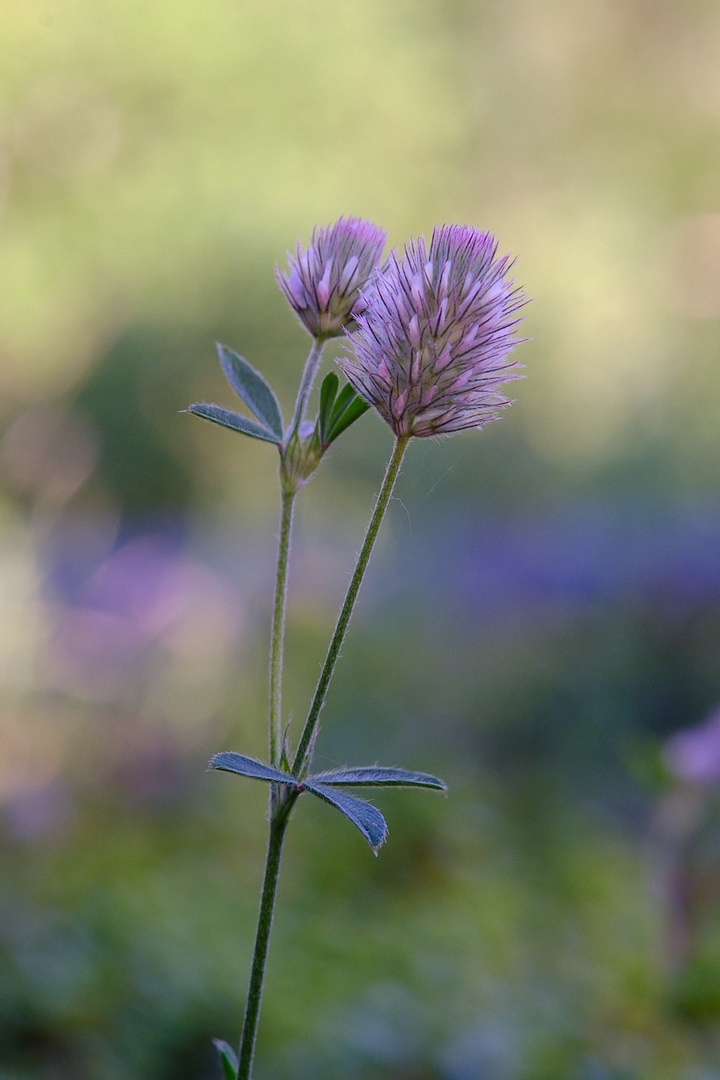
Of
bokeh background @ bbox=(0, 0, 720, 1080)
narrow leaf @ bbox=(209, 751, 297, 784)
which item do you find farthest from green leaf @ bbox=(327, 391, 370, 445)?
bokeh background @ bbox=(0, 0, 720, 1080)

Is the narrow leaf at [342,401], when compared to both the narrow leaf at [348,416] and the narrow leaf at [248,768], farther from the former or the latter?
the narrow leaf at [248,768]

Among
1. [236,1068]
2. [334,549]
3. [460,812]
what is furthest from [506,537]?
[236,1068]

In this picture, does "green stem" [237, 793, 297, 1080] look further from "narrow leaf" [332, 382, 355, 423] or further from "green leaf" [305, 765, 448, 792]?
"narrow leaf" [332, 382, 355, 423]

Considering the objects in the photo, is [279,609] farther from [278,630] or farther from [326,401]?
[326,401]

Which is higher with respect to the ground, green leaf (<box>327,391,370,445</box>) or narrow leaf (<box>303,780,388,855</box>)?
green leaf (<box>327,391,370,445</box>)

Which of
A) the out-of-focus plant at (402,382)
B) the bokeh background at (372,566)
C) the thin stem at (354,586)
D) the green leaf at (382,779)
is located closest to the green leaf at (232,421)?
the out-of-focus plant at (402,382)
